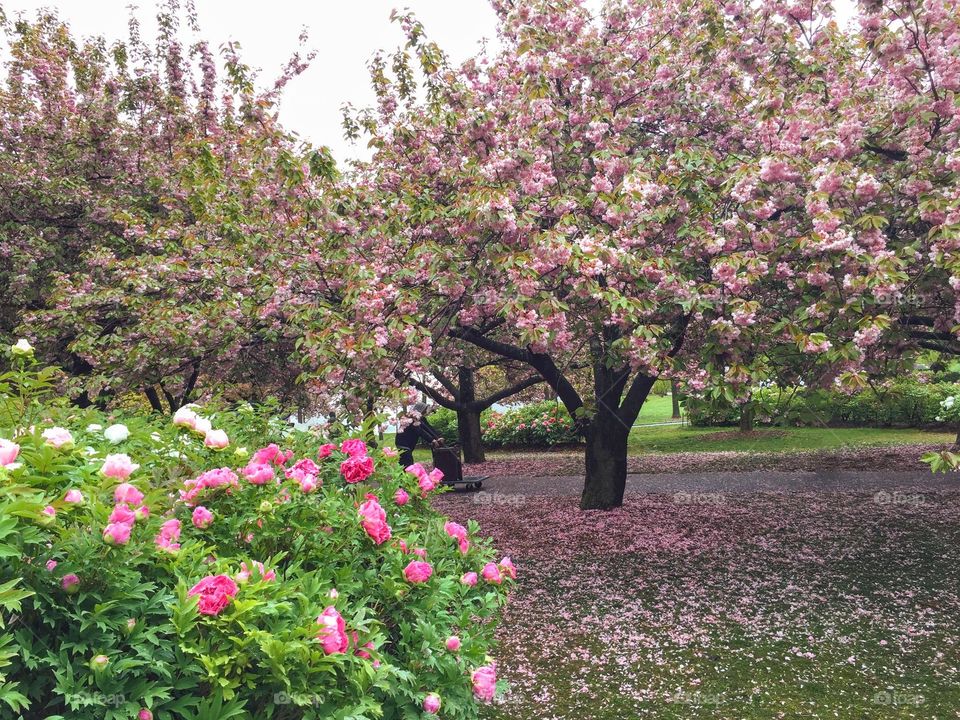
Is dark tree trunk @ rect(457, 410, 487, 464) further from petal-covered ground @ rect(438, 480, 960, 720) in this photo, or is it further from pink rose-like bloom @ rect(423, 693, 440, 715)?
pink rose-like bloom @ rect(423, 693, 440, 715)

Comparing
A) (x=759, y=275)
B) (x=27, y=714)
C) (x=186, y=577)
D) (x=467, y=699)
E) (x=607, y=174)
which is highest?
(x=607, y=174)

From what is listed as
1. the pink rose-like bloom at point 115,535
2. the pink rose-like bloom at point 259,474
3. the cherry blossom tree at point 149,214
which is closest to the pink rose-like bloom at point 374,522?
the pink rose-like bloom at point 259,474

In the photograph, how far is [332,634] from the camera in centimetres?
192

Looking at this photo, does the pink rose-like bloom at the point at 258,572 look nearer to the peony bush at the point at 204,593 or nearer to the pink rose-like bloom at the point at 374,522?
the peony bush at the point at 204,593

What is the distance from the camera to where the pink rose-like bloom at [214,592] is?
1808mm

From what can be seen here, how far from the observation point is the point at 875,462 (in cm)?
1342

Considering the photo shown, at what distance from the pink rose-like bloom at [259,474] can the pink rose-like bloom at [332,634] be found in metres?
0.70

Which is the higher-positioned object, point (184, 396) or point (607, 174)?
point (607, 174)

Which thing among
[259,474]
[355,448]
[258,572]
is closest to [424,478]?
[355,448]

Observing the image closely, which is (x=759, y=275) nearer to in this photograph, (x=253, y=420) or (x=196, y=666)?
(x=253, y=420)

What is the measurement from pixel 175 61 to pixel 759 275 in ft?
43.1

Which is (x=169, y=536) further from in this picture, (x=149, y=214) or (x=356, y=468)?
(x=149, y=214)

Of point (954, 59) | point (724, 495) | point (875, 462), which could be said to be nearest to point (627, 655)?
point (954, 59)

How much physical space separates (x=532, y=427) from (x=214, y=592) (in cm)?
1967
